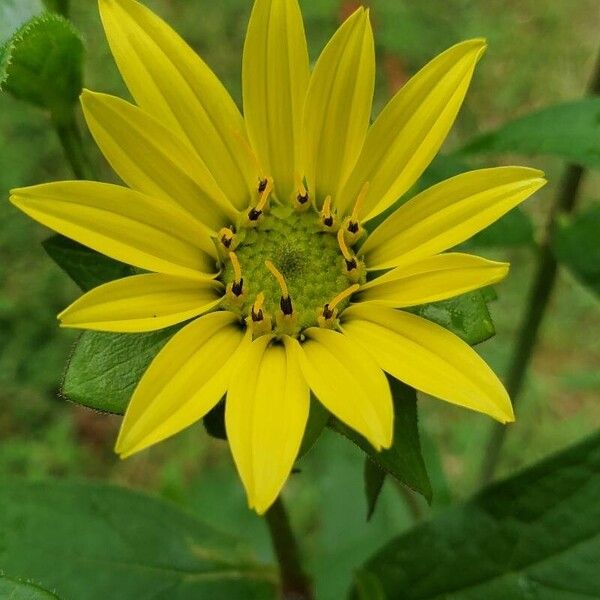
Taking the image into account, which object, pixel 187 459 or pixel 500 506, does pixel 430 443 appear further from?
pixel 187 459

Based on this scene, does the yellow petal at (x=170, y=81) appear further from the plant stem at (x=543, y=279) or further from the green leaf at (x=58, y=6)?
the plant stem at (x=543, y=279)

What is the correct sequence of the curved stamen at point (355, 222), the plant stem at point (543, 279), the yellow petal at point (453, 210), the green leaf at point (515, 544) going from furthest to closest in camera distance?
the plant stem at point (543, 279) → the green leaf at point (515, 544) → the curved stamen at point (355, 222) → the yellow petal at point (453, 210)

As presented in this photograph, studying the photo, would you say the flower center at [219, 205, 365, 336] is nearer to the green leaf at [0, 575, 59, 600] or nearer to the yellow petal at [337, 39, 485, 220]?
the yellow petal at [337, 39, 485, 220]

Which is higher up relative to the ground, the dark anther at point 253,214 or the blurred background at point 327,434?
the dark anther at point 253,214

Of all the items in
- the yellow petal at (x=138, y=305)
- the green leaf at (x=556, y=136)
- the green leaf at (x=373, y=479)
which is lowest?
the green leaf at (x=373, y=479)

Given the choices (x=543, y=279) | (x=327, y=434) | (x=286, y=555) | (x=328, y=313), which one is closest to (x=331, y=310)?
(x=328, y=313)

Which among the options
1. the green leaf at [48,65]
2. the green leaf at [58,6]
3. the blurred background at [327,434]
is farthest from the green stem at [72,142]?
the blurred background at [327,434]
